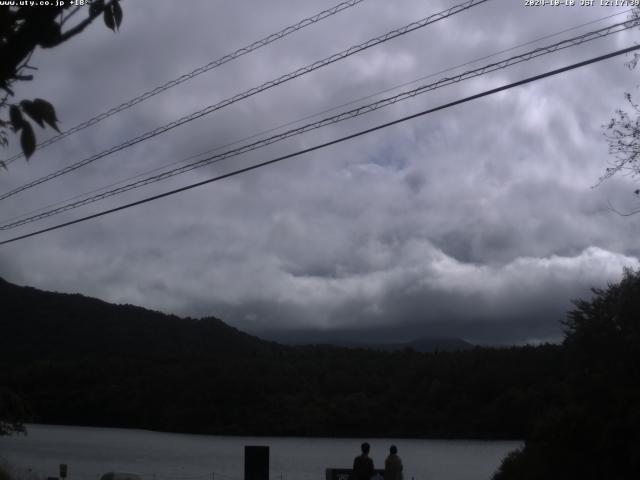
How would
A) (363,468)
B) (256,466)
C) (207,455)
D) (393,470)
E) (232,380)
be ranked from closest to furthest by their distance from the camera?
1. (363,468)
2. (393,470)
3. (256,466)
4. (207,455)
5. (232,380)

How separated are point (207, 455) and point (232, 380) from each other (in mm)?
18673

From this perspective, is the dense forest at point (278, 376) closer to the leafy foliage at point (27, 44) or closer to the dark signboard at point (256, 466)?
the dark signboard at point (256, 466)

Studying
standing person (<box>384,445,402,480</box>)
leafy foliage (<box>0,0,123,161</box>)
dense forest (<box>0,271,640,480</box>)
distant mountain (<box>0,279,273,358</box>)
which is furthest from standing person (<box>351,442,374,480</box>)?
distant mountain (<box>0,279,273,358</box>)

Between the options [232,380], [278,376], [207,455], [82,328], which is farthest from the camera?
[278,376]

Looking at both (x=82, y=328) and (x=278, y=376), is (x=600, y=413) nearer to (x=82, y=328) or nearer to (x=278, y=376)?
(x=82, y=328)

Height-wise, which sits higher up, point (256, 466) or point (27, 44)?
point (27, 44)

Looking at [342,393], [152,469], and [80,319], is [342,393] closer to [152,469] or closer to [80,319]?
[80,319]

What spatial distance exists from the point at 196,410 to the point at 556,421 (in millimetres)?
59942

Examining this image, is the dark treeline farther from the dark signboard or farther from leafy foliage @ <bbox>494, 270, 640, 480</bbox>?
the dark signboard

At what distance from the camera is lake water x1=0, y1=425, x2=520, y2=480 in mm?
45156

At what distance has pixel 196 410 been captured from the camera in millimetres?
79250

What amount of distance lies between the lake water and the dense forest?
1.87 meters

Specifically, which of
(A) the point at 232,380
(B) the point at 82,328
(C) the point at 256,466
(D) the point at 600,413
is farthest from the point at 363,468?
(A) the point at 232,380

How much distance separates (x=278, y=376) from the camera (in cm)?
7781
